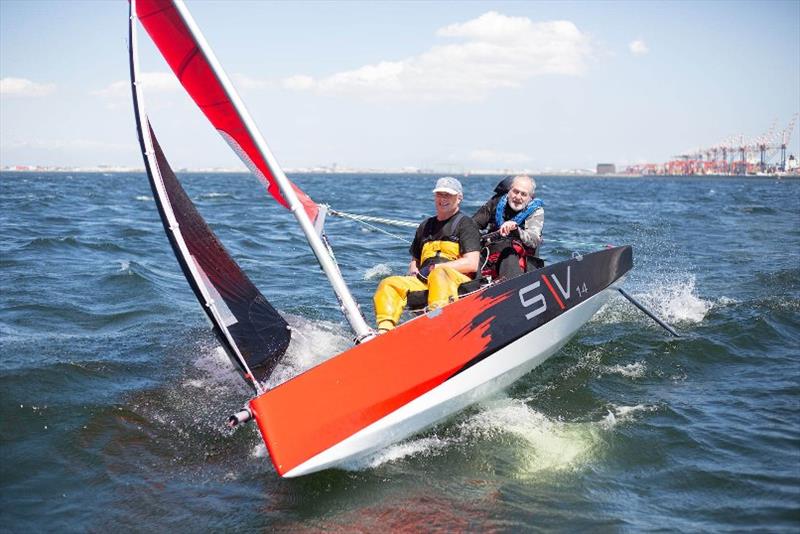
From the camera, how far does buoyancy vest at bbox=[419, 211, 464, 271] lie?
21.2 feet

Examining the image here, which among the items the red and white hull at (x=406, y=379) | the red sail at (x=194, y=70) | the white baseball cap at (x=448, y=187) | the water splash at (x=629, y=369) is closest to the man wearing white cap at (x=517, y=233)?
the red and white hull at (x=406, y=379)

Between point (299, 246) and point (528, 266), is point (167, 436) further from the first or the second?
point (299, 246)

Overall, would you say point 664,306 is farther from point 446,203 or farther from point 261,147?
point 261,147

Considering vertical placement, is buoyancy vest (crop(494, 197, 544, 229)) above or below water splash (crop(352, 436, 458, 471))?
above

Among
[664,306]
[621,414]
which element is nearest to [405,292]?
[621,414]

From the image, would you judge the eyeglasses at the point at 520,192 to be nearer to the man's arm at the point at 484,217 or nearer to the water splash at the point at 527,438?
the man's arm at the point at 484,217

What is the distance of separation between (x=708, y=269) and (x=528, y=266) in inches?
277

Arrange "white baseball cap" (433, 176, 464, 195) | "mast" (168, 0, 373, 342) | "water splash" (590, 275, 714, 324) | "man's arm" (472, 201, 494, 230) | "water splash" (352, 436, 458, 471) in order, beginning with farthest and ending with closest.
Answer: "water splash" (590, 275, 714, 324) < "man's arm" (472, 201, 494, 230) < "white baseball cap" (433, 176, 464, 195) < "water splash" (352, 436, 458, 471) < "mast" (168, 0, 373, 342)

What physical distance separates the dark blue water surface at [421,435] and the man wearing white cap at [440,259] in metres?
0.75

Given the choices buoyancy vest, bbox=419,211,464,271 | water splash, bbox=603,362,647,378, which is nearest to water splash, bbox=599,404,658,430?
water splash, bbox=603,362,647,378

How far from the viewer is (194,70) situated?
5113 mm

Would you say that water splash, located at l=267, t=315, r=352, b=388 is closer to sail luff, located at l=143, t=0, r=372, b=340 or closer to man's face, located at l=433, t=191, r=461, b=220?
sail luff, located at l=143, t=0, r=372, b=340

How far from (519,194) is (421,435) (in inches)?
110

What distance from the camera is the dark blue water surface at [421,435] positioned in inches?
181
